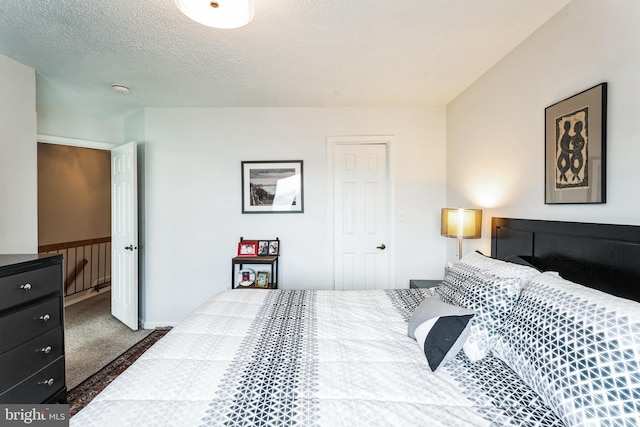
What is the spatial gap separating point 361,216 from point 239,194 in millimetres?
1415

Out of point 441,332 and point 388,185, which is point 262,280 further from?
point 441,332

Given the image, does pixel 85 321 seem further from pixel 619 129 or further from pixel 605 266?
pixel 619 129

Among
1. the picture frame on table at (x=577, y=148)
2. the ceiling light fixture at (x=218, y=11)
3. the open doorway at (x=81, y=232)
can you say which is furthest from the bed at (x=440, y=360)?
the open doorway at (x=81, y=232)

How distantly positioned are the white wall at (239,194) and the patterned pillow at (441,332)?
6.33 feet

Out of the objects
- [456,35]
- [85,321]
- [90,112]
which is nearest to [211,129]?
[90,112]

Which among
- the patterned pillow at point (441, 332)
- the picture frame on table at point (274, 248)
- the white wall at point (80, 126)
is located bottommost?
the patterned pillow at point (441, 332)

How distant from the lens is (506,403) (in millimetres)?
893

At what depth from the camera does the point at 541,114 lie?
68.9 inches

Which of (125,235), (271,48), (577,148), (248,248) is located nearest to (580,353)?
(577,148)

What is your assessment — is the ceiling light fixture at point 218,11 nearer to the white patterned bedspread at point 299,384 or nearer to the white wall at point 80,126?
the white patterned bedspread at point 299,384

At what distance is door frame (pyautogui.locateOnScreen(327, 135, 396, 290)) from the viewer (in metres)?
3.11

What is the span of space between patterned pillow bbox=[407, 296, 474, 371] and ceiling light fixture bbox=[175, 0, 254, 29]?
170cm

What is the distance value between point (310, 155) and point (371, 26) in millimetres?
1548

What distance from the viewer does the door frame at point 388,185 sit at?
3113 mm
